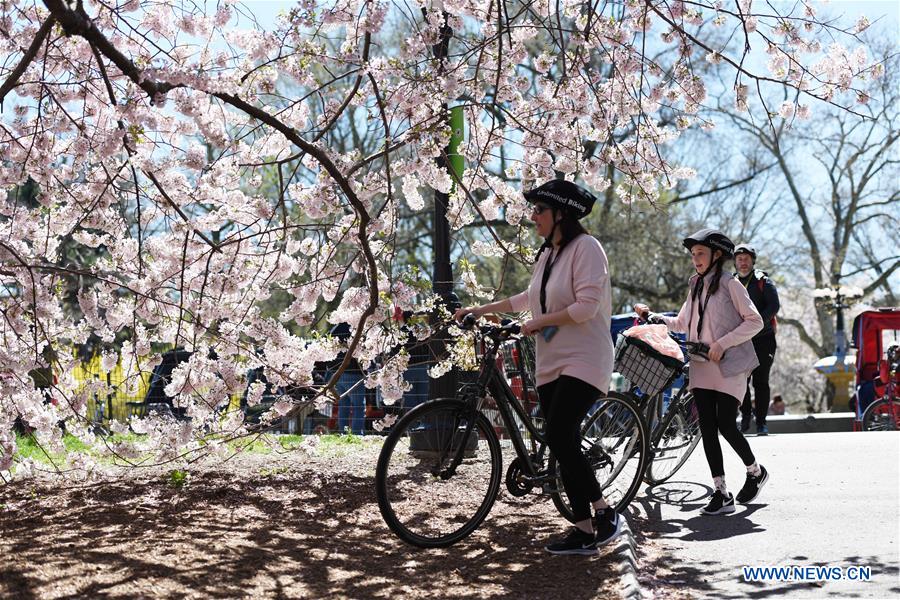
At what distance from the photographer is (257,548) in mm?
5109

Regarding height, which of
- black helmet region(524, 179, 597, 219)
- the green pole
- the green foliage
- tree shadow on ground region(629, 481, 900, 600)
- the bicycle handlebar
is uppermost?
the green pole

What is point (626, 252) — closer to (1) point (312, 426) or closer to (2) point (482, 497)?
(1) point (312, 426)

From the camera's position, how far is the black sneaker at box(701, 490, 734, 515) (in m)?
6.58

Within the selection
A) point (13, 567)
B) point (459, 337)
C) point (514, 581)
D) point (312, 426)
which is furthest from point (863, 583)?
point (312, 426)

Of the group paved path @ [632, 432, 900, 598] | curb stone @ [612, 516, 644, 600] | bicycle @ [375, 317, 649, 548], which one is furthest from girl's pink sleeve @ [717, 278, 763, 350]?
bicycle @ [375, 317, 649, 548]

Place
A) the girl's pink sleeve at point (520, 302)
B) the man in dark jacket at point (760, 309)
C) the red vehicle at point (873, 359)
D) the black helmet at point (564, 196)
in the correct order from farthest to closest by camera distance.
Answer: the red vehicle at point (873, 359)
the man in dark jacket at point (760, 309)
the girl's pink sleeve at point (520, 302)
the black helmet at point (564, 196)

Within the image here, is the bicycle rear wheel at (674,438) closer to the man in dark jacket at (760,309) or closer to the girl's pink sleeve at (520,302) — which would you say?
the girl's pink sleeve at (520,302)

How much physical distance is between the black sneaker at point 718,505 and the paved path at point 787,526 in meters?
0.07

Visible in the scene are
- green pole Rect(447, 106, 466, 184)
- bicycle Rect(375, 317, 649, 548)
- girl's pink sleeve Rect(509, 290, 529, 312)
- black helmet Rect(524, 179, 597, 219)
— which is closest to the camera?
bicycle Rect(375, 317, 649, 548)

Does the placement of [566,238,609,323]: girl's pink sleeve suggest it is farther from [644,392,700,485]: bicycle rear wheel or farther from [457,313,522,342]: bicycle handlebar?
[644,392,700,485]: bicycle rear wheel

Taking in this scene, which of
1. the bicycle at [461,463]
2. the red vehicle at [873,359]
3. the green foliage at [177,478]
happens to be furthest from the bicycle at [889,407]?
the green foliage at [177,478]

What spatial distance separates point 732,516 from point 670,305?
2180 cm

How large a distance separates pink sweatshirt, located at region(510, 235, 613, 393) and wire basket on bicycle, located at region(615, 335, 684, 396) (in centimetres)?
153

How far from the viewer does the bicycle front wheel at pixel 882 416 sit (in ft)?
39.4
